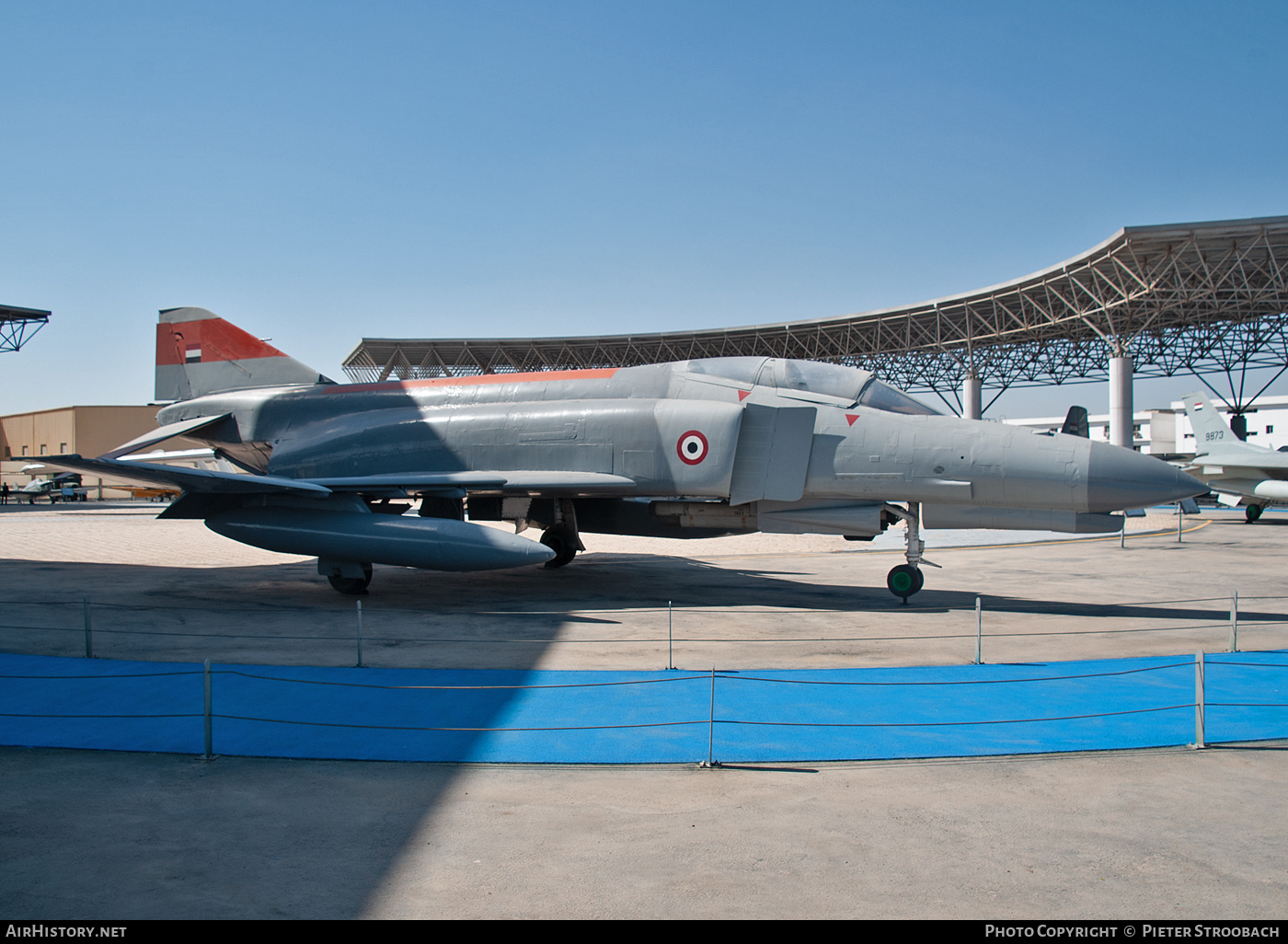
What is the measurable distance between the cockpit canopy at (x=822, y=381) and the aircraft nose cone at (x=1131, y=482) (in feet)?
7.11

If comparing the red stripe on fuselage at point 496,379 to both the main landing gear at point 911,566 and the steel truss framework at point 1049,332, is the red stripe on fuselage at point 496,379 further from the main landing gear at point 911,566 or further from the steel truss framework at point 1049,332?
the steel truss framework at point 1049,332

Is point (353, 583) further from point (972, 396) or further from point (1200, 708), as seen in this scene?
point (972, 396)

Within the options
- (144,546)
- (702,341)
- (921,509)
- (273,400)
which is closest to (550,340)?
(702,341)

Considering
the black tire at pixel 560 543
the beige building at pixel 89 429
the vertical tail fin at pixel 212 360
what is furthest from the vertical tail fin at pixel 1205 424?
the beige building at pixel 89 429

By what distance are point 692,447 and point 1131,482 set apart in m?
5.50

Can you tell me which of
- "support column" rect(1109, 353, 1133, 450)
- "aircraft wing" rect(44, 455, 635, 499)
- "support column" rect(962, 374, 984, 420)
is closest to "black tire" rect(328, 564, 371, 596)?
"aircraft wing" rect(44, 455, 635, 499)

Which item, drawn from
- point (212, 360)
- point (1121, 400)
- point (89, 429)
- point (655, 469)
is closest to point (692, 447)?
point (655, 469)

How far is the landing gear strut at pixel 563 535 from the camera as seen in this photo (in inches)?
570

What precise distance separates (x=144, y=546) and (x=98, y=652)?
14.2 meters

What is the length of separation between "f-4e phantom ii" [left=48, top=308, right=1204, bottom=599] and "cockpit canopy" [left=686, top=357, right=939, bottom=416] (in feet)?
0.09

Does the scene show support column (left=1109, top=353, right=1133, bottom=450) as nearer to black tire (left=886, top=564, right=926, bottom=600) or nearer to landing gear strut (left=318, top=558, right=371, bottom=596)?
black tire (left=886, top=564, right=926, bottom=600)

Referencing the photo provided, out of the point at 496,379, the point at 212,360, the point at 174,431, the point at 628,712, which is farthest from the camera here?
the point at 212,360

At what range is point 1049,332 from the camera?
1641 inches

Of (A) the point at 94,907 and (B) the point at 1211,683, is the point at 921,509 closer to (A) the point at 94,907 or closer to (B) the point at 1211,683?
(B) the point at 1211,683
